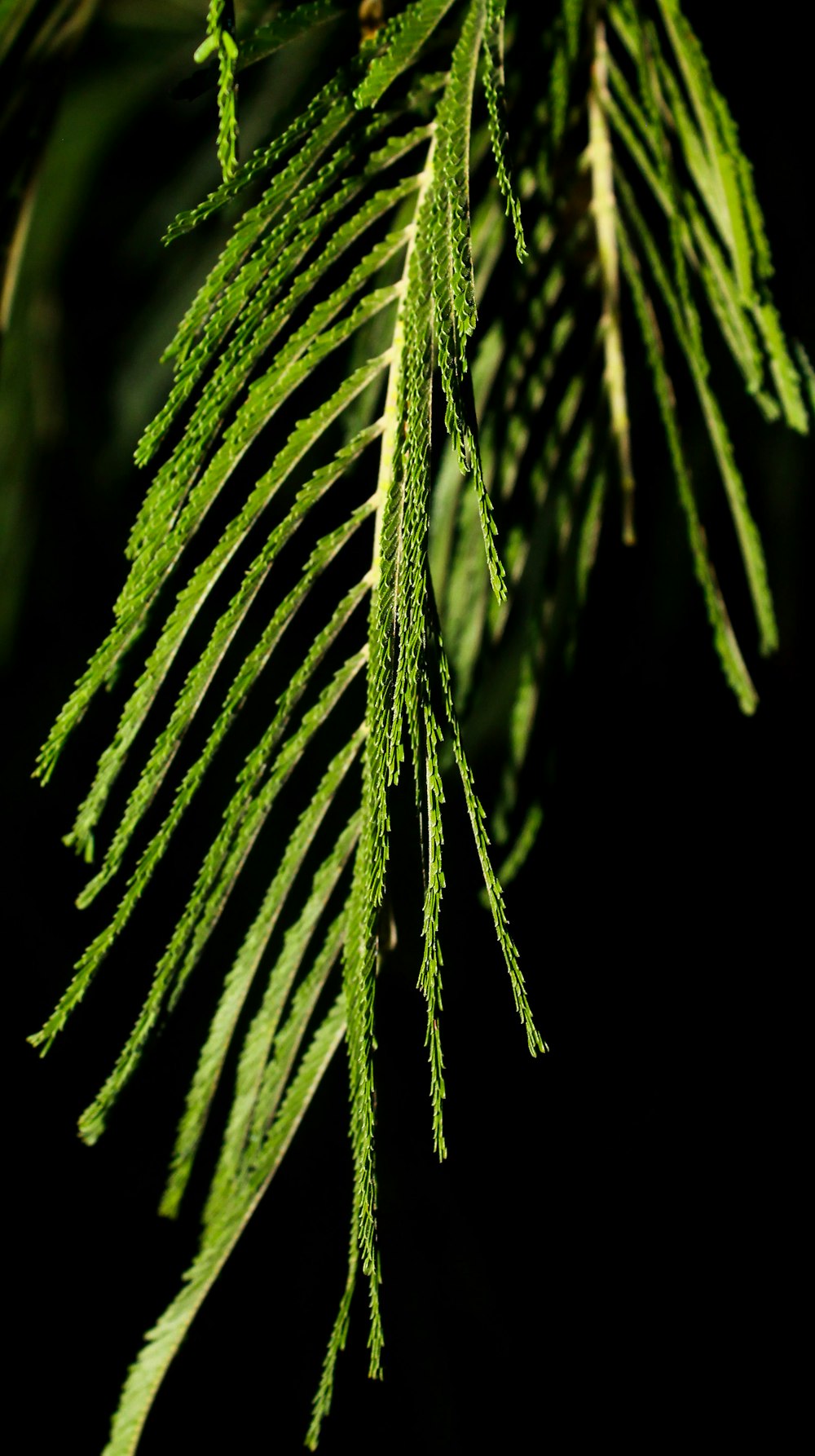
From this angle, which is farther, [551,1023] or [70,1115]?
[551,1023]

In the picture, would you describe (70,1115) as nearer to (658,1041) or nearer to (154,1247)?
(154,1247)

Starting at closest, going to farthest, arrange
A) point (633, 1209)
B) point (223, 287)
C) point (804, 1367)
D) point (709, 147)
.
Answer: point (223, 287)
point (709, 147)
point (633, 1209)
point (804, 1367)

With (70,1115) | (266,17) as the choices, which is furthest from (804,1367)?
(266,17)

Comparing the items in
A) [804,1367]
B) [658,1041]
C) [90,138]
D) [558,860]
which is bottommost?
[804,1367]

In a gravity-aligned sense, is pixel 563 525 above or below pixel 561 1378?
above

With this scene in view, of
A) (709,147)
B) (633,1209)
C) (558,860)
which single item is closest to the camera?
Result: (709,147)

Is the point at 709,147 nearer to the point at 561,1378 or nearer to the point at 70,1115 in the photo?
the point at 70,1115
